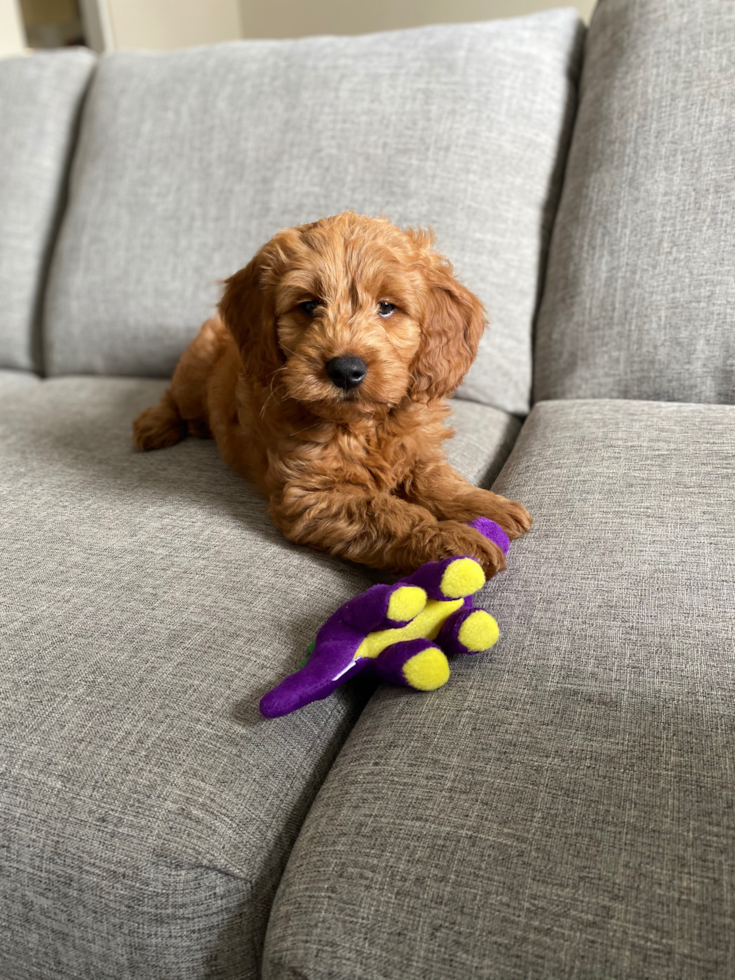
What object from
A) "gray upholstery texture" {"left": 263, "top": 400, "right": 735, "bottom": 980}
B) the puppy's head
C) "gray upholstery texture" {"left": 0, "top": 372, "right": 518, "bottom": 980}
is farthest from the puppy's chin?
"gray upholstery texture" {"left": 263, "top": 400, "right": 735, "bottom": 980}

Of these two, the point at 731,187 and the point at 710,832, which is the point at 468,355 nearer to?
the point at 731,187

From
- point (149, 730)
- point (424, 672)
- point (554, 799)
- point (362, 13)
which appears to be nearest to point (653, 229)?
point (424, 672)

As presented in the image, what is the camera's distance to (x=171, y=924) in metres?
0.85

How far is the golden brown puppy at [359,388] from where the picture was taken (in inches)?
53.7

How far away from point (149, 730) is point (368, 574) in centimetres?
57

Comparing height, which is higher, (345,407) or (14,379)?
(345,407)

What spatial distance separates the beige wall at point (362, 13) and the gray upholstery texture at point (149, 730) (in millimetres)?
3214

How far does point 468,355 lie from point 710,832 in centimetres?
100

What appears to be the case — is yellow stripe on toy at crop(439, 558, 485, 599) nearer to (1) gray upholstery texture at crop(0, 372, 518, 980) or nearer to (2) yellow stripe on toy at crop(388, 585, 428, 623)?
(2) yellow stripe on toy at crop(388, 585, 428, 623)

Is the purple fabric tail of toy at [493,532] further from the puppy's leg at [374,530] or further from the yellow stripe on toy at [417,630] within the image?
the yellow stripe on toy at [417,630]

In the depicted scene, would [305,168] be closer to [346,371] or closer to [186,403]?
[186,403]

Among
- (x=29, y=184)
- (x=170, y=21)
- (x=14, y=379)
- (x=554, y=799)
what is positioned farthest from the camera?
(x=170, y=21)

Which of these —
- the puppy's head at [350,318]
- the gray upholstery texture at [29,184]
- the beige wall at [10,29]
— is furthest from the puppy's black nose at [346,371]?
the beige wall at [10,29]

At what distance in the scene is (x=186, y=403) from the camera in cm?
195
